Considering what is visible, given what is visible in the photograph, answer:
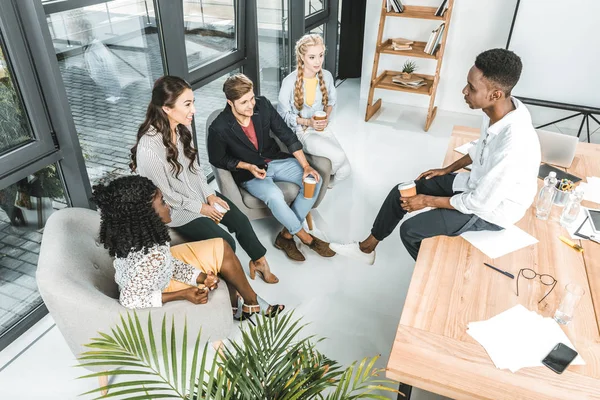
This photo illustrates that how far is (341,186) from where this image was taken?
11.9ft

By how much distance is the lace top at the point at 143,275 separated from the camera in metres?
1.67

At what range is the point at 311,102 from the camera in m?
3.27

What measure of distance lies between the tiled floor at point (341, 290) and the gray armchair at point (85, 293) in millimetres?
489

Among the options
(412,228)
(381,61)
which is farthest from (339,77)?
(412,228)

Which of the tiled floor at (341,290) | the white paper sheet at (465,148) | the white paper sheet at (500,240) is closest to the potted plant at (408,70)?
the tiled floor at (341,290)

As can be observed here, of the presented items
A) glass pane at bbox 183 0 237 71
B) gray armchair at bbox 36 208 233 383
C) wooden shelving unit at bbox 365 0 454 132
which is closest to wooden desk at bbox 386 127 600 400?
gray armchair at bbox 36 208 233 383

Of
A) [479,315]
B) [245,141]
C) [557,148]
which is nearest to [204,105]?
[245,141]

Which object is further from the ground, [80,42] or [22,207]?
[80,42]

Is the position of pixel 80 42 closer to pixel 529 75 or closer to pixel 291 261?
pixel 291 261

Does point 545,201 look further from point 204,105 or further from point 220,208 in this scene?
point 204,105

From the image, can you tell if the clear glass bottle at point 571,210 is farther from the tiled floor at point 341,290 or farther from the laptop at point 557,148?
the tiled floor at point 341,290

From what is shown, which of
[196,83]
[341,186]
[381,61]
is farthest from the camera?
[381,61]

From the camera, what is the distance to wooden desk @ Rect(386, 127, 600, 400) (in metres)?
1.37

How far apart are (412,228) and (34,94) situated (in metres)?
1.86
